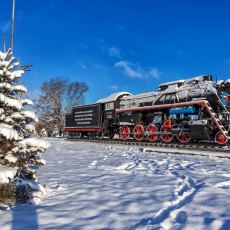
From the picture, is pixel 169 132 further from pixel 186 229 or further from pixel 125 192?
pixel 186 229

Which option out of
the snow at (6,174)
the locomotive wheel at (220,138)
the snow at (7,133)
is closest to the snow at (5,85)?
the snow at (7,133)

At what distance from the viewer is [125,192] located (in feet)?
11.0

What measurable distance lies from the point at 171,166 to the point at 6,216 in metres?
4.38

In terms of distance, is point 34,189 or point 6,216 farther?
point 34,189

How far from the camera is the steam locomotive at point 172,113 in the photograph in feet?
30.8

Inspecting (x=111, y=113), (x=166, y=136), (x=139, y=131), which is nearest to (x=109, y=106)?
(x=111, y=113)

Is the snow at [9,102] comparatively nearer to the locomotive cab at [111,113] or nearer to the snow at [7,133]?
the snow at [7,133]

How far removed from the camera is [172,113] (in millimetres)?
11008

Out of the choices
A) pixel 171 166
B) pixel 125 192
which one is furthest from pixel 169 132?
pixel 125 192

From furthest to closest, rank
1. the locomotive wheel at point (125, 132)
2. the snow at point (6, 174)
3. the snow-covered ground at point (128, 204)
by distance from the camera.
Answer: the locomotive wheel at point (125, 132) → the snow at point (6, 174) → the snow-covered ground at point (128, 204)

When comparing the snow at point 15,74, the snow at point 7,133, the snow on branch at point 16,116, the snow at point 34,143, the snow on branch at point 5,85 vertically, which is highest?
the snow at point 15,74

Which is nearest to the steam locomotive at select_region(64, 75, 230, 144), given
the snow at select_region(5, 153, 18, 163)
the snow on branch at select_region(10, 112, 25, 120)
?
the snow on branch at select_region(10, 112, 25, 120)

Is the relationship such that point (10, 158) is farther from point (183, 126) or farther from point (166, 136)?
point (166, 136)

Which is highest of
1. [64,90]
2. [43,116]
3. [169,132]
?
[64,90]
